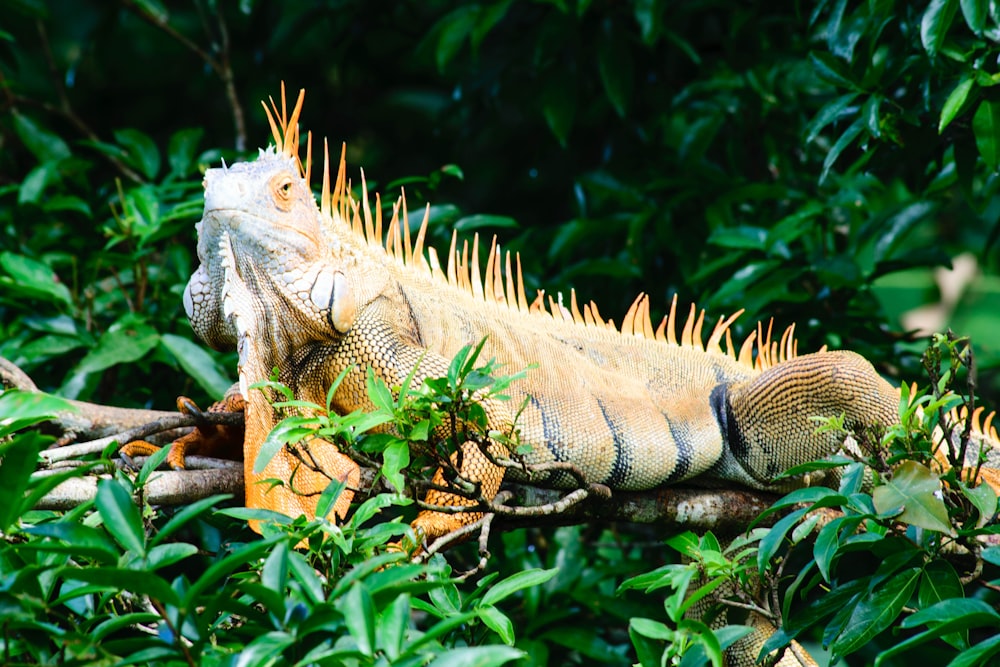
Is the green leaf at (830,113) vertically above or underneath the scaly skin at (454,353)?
above

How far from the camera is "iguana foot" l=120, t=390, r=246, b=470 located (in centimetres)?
314

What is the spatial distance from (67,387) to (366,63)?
3151 millimetres

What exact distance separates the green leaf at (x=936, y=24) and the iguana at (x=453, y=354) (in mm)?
971

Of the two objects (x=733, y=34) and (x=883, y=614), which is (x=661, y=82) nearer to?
(x=733, y=34)

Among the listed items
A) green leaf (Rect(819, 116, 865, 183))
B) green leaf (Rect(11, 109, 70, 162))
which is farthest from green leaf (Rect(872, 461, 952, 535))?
green leaf (Rect(11, 109, 70, 162))

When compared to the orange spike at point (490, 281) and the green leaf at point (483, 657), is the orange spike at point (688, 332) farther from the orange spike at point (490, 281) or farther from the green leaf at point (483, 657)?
the green leaf at point (483, 657)

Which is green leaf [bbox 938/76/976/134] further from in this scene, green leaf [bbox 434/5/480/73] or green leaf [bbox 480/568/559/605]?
green leaf [bbox 434/5/480/73]

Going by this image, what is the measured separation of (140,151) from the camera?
4.73 metres

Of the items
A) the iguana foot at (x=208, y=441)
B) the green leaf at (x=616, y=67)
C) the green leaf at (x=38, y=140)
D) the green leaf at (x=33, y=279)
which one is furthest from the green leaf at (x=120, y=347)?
the green leaf at (x=616, y=67)

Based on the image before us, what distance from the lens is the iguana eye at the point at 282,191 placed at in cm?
312

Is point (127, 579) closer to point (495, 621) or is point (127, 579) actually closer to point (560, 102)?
point (495, 621)

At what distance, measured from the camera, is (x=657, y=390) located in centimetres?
362

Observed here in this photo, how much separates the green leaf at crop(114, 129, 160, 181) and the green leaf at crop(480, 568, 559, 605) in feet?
9.70

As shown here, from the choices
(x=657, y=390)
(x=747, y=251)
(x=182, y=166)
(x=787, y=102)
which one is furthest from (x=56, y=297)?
(x=787, y=102)
